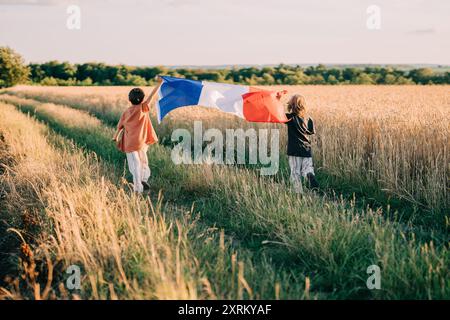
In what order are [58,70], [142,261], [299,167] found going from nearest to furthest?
[142,261], [299,167], [58,70]

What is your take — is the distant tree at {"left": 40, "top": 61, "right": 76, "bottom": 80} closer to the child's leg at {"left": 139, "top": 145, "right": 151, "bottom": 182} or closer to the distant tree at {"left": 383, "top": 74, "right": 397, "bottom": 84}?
the distant tree at {"left": 383, "top": 74, "right": 397, "bottom": 84}

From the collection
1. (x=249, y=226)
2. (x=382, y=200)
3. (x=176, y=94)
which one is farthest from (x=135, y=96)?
(x=382, y=200)

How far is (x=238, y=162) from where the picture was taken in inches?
344

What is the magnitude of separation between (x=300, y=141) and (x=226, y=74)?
226ft

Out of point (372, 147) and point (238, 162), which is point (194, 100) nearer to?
point (238, 162)

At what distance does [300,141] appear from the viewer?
6.77 m

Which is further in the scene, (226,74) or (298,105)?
(226,74)

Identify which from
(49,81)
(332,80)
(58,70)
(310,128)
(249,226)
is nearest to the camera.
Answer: (249,226)

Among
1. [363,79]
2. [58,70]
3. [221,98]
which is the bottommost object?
[221,98]

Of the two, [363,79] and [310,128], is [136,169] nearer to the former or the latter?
[310,128]

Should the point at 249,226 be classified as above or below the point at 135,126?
below

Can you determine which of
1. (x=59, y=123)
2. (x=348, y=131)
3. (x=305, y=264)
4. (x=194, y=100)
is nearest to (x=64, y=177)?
(x=194, y=100)

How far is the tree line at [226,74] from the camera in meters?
59.8
